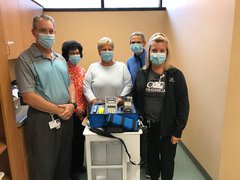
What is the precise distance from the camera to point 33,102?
5.17 ft

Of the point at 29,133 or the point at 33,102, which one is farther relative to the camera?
the point at 29,133

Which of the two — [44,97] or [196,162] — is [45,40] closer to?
[44,97]

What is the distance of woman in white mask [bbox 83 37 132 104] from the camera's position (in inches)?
76.7

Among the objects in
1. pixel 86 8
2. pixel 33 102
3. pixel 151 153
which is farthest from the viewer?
pixel 86 8

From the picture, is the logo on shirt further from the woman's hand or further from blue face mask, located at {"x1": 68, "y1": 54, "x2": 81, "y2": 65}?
blue face mask, located at {"x1": 68, "y1": 54, "x2": 81, "y2": 65}

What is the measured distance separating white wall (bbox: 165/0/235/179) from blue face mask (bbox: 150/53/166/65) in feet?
1.77

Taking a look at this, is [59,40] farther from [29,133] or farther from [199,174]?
[199,174]

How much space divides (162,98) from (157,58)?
32cm

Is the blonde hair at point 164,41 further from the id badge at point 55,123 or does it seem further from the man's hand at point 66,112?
the id badge at point 55,123

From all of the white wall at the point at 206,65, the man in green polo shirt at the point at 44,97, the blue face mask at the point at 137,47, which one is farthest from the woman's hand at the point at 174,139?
the blue face mask at the point at 137,47

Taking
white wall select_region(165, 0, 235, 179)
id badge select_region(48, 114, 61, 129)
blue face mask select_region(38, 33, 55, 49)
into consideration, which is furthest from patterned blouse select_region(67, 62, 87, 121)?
white wall select_region(165, 0, 235, 179)

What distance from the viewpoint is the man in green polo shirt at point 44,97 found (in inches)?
61.8

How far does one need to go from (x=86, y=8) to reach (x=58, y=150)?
2.43 meters

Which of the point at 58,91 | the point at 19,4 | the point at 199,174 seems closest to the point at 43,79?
the point at 58,91
